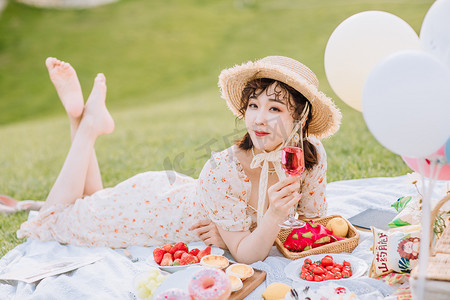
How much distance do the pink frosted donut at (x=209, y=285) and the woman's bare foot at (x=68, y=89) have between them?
7.47 feet

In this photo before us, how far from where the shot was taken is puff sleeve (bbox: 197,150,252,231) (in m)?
3.09

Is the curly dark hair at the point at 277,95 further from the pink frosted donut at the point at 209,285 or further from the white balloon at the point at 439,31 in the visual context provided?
the pink frosted donut at the point at 209,285

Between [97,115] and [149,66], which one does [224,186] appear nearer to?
[97,115]

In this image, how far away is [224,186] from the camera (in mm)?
3086

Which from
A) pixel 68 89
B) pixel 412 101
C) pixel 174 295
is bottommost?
pixel 174 295

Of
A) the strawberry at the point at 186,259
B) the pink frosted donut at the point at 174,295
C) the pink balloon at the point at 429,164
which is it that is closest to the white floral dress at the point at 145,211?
the strawberry at the point at 186,259

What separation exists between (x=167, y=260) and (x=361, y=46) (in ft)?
5.72

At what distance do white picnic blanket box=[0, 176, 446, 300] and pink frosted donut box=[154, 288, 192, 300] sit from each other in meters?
0.47

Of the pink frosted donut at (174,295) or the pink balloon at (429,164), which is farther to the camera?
the pink frosted donut at (174,295)

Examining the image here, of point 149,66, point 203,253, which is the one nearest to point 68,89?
point 203,253

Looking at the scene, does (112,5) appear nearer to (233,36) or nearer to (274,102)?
(233,36)

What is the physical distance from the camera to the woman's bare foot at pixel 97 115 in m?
4.10

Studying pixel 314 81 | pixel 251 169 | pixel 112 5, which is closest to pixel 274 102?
pixel 314 81

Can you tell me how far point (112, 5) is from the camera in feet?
94.5
